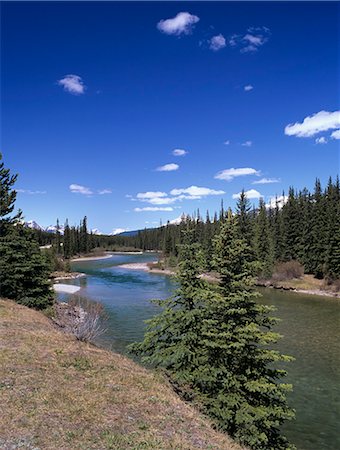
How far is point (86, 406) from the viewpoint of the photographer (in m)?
10.7

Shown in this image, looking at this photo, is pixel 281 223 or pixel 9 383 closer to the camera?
pixel 9 383

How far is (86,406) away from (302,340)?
24466mm

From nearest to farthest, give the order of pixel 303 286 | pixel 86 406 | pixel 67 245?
pixel 86 406
pixel 303 286
pixel 67 245

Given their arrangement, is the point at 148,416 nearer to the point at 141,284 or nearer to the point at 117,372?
the point at 117,372

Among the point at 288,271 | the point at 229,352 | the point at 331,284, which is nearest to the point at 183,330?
→ the point at 229,352

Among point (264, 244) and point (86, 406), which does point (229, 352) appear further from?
point (264, 244)

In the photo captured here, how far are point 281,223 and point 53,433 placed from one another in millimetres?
78058

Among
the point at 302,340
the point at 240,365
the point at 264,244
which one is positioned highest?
the point at 264,244

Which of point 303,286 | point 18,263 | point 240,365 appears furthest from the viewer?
point 303,286

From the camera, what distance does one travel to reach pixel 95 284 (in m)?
65.9

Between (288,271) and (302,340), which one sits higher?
(288,271)

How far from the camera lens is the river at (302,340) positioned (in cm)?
1730

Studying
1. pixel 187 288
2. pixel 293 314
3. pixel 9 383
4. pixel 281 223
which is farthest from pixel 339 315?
pixel 281 223

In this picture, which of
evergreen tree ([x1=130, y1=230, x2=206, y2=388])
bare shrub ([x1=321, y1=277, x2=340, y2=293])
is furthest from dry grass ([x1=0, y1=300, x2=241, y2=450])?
bare shrub ([x1=321, y1=277, x2=340, y2=293])
